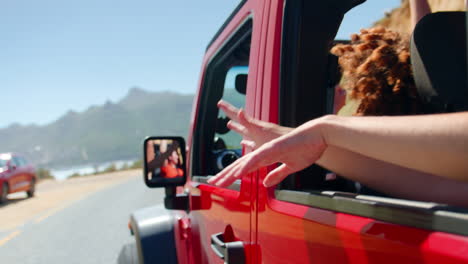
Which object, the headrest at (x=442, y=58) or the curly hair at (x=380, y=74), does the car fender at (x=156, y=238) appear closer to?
the curly hair at (x=380, y=74)

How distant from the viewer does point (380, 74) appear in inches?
56.8

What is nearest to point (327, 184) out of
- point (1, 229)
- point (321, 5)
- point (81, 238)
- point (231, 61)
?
point (321, 5)

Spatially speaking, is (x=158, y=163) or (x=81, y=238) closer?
(x=158, y=163)

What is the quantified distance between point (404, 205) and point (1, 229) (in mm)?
11383

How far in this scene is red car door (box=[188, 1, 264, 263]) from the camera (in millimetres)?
1603

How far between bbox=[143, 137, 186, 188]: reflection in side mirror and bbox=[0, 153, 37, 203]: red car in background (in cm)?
1442

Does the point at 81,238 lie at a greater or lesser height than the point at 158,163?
lesser

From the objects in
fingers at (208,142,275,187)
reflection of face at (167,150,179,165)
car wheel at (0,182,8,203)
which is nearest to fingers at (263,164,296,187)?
fingers at (208,142,275,187)

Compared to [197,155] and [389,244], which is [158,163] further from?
[389,244]

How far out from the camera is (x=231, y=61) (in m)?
2.61

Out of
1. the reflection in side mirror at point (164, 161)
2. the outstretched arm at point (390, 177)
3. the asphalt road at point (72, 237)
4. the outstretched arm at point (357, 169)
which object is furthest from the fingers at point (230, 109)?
the asphalt road at point (72, 237)

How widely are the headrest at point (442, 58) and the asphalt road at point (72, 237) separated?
14.1 feet

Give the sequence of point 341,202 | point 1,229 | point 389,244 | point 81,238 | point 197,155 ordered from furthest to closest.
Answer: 1. point 1,229
2. point 81,238
3. point 197,155
4. point 341,202
5. point 389,244

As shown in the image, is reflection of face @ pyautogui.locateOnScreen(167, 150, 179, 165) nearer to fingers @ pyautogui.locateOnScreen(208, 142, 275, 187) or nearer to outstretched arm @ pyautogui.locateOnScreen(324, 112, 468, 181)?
fingers @ pyautogui.locateOnScreen(208, 142, 275, 187)
